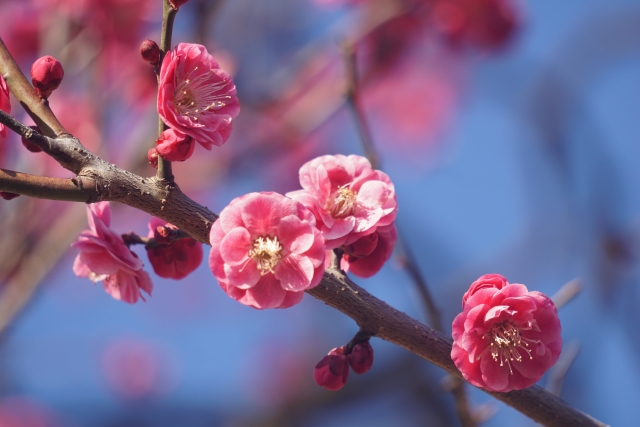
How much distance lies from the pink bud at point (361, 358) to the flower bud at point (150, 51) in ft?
2.14

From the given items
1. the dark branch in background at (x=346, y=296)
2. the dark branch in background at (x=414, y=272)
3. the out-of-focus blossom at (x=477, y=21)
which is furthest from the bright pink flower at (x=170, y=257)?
the out-of-focus blossom at (x=477, y=21)

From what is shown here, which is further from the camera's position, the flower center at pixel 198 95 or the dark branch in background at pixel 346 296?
the flower center at pixel 198 95

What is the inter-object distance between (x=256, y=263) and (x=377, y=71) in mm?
2799

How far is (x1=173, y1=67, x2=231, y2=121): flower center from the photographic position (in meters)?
1.12

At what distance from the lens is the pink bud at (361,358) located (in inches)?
43.9

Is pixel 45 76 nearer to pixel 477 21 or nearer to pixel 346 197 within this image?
pixel 346 197

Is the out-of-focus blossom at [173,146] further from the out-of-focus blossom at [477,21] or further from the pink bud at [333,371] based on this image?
the out-of-focus blossom at [477,21]

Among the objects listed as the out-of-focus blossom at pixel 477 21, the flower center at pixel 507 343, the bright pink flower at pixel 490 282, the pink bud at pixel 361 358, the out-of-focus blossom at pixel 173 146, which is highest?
the out-of-focus blossom at pixel 173 146

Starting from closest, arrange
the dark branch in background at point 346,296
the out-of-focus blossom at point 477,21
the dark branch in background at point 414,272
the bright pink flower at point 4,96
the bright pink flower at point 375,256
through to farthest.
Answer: the dark branch in background at point 346,296, the bright pink flower at point 4,96, the bright pink flower at point 375,256, the dark branch in background at point 414,272, the out-of-focus blossom at point 477,21

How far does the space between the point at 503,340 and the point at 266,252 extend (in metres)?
0.47

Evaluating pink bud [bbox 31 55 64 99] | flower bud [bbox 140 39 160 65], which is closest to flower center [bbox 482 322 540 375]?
flower bud [bbox 140 39 160 65]

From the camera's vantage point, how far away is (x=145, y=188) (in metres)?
0.99

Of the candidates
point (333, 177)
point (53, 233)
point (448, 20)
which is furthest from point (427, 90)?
point (333, 177)

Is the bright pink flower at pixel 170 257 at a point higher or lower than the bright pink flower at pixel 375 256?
higher
